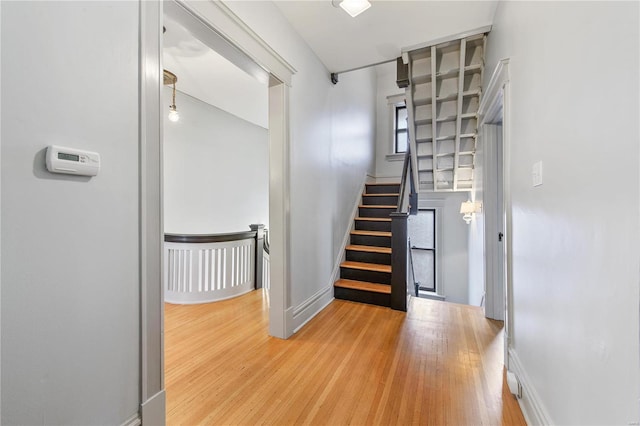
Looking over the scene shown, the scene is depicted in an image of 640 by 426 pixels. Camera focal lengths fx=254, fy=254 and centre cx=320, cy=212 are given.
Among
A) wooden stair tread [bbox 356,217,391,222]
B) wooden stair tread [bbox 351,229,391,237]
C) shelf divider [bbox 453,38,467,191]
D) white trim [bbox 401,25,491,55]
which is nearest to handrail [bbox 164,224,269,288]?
wooden stair tread [bbox 351,229,391,237]

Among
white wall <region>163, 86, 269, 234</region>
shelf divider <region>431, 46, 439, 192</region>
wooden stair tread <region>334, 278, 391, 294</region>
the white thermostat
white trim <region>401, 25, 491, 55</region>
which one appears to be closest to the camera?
the white thermostat

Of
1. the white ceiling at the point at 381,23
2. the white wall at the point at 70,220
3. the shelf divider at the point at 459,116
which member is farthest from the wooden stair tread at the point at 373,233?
the white wall at the point at 70,220

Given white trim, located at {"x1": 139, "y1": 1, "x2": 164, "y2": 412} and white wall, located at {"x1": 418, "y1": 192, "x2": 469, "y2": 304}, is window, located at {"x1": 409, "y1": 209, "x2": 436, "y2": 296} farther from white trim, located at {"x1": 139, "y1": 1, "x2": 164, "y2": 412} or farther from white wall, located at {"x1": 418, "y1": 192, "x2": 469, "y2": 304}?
white trim, located at {"x1": 139, "y1": 1, "x2": 164, "y2": 412}

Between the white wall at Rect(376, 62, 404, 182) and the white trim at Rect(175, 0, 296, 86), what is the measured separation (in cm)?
375

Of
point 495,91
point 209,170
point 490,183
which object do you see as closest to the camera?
point 495,91

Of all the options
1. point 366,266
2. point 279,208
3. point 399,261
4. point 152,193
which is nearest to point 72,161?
point 152,193

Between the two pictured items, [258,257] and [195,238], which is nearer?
[195,238]

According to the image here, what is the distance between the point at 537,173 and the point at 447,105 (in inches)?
98.2

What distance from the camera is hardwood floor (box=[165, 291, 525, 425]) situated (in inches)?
54.7

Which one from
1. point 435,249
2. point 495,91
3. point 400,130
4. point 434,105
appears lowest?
point 435,249

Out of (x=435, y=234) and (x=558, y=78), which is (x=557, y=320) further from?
(x=435, y=234)

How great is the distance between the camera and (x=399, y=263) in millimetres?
2803

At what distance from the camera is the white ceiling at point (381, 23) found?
2045 millimetres

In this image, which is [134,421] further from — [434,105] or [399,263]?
[434,105]
